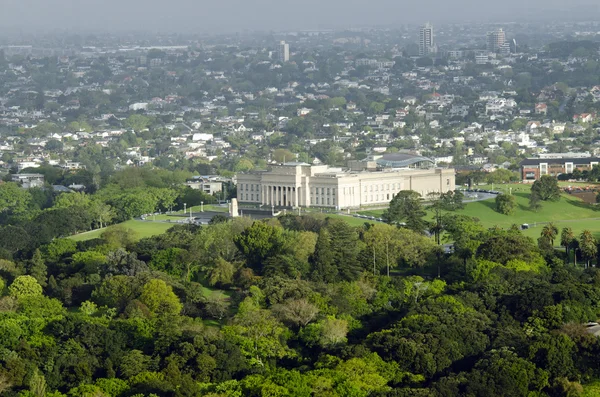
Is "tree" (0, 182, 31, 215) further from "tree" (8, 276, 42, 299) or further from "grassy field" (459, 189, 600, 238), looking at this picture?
"tree" (8, 276, 42, 299)

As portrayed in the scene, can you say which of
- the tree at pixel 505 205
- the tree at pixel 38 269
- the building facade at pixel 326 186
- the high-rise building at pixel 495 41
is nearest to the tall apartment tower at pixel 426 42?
the high-rise building at pixel 495 41

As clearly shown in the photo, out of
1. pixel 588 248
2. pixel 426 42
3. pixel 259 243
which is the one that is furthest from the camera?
pixel 426 42

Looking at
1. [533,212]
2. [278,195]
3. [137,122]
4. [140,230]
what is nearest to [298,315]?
[140,230]

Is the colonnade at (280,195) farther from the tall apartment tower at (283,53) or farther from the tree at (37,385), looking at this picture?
the tall apartment tower at (283,53)

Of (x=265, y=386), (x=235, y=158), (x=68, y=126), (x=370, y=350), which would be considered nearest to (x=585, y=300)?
(x=370, y=350)

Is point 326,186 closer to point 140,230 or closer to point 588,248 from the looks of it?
point 140,230

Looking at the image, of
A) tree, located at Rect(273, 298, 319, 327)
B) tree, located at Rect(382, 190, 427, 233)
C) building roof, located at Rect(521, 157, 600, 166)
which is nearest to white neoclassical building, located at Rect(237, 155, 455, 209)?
tree, located at Rect(382, 190, 427, 233)
